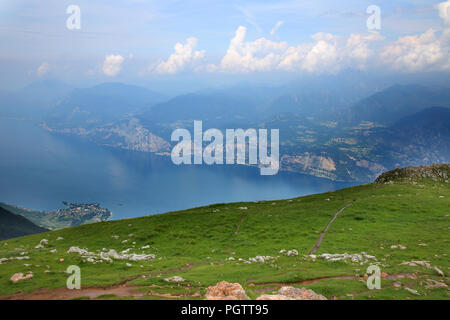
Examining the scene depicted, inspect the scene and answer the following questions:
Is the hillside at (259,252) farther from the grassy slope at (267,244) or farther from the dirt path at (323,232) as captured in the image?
the dirt path at (323,232)

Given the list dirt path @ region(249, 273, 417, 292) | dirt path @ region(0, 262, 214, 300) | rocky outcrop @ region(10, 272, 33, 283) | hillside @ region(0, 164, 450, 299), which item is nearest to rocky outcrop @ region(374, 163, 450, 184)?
hillside @ region(0, 164, 450, 299)

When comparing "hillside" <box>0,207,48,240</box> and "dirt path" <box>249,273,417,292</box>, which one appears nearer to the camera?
"dirt path" <box>249,273,417,292</box>

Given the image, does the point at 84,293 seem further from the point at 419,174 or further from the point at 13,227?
the point at 13,227

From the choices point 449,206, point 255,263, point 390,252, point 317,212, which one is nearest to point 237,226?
point 317,212

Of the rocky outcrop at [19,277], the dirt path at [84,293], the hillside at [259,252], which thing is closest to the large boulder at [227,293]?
the hillside at [259,252]

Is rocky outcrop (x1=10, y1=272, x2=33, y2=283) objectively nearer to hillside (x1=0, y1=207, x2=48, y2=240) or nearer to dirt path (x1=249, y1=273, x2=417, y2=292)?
dirt path (x1=249, y1=273, x2=417, y2=292)

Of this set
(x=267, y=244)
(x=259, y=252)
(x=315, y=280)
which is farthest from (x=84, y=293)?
(x=267, y=244)
